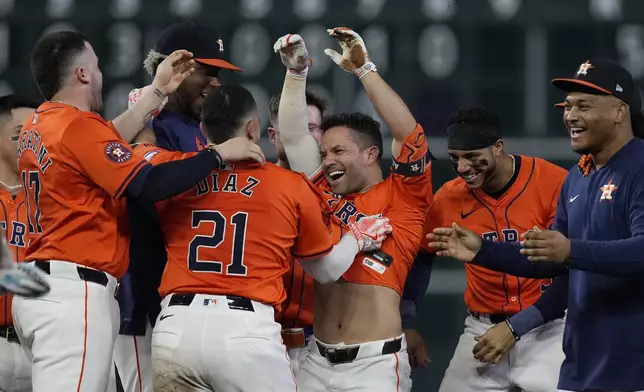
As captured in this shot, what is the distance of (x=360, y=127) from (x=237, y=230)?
115 cm

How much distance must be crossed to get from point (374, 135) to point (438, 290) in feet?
9.25

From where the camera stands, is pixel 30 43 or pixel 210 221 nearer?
pixel 210 221

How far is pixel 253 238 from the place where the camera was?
3.85 meters

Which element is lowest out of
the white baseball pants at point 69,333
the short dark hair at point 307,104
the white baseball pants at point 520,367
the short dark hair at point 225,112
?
the white baseball pants at point 520,367

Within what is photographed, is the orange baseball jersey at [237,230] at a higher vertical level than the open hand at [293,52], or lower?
lower

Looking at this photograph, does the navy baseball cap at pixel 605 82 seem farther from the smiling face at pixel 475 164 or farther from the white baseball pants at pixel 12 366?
the white baseball pants at pixel 12 366

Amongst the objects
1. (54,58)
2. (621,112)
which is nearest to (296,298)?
(54,58)

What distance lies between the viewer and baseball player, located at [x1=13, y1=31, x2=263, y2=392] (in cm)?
377

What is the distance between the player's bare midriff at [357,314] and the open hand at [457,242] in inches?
14.5

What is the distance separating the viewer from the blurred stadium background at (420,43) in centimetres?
721

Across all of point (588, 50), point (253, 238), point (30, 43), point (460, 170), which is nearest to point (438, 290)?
point (588, 50)

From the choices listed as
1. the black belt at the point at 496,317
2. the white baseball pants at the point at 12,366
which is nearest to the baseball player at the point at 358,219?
the black belt at the point at 496,317

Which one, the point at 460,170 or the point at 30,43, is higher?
the point at 30,43

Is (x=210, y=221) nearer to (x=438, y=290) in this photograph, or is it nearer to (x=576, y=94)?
(x=576, y=94)
